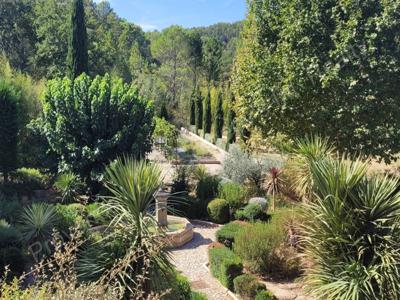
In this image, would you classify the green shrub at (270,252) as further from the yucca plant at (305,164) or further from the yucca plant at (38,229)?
the yucca plant at (38,229)

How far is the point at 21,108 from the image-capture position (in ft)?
46.9

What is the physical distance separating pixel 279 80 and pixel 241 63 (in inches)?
87.2

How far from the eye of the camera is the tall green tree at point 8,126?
42.2 feet

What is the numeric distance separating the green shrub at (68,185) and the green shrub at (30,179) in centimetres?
220

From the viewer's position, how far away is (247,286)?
22.7 feet

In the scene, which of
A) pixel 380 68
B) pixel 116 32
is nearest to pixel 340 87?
pixel 380 68

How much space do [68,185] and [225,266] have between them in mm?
6268

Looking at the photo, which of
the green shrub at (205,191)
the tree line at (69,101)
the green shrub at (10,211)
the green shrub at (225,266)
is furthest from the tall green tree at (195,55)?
the green shrub at (225,266)

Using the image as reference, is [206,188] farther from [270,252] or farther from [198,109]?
[198,109]

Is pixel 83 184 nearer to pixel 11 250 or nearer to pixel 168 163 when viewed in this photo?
pixel 11 250

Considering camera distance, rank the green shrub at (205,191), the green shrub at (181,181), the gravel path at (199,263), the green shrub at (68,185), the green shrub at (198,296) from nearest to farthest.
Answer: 1. the green shrub at (198,296)
2. the gravel path at (199,263)
3. the green shrub at (68,185)
4. the green shrub at (205,191)
5. the green shrub at (181,181)

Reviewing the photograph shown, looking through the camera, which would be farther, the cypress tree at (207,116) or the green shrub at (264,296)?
the cypress tree at (207,116)

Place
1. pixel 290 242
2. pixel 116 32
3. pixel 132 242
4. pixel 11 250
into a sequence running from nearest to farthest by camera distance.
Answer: pixel 132 242
pixel 11 250
pixel 290 242
pixel 116 32

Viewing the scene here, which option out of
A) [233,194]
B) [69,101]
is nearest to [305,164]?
[233,194]
